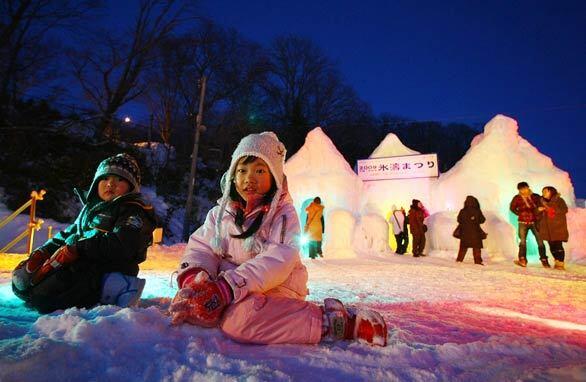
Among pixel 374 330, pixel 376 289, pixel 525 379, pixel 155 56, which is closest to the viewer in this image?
pixel 525 379

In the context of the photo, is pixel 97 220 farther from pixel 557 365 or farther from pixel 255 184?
pixel 557 365

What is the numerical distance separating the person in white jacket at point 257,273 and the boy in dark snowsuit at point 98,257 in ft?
2.08

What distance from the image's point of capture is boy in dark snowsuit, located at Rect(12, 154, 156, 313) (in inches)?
98.3

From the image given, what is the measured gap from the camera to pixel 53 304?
2.52 metres

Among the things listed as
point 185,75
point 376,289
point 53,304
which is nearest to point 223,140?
point 185,75

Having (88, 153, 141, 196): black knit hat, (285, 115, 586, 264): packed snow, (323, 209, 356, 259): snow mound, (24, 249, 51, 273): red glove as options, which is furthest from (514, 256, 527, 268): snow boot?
(24, 249, 51, 273): red glove

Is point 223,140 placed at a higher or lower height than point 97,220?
higher

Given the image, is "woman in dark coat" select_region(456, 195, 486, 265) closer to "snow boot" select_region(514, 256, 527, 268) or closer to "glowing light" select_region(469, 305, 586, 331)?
"snow boot" select_region(514, 256, 527, 268)

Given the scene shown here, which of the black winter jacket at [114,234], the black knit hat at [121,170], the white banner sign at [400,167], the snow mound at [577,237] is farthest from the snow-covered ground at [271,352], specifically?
the white banner sign at [400,167]

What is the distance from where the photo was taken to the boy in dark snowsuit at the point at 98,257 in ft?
8.20

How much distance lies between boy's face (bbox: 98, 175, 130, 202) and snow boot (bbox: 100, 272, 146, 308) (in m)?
0.64

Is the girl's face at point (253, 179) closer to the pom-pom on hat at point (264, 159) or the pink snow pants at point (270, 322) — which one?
the pom-pom on hat at point (264, 159)

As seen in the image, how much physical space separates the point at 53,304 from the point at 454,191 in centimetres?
1078

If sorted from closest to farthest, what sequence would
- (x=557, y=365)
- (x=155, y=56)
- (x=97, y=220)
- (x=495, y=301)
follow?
(x=557, y=365)
(x=97, y=220)
(x=495, y=301)
(x=155, y=56)
